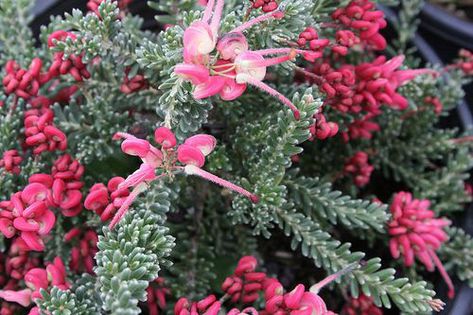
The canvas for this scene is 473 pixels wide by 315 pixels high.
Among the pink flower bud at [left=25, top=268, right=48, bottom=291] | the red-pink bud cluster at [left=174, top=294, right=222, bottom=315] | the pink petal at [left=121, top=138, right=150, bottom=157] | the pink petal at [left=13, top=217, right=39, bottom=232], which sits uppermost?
the pink petal at [left=121, top=138, right=150, bottom=157]

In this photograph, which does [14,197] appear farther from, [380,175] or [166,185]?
[380,175]

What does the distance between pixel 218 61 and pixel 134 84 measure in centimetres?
27

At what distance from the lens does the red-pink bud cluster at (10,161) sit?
34.5 inches

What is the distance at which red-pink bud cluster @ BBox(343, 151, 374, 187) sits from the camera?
1.13 m

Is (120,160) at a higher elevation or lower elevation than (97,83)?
lower

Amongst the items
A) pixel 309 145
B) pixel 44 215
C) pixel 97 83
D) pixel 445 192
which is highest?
pixel 97 83

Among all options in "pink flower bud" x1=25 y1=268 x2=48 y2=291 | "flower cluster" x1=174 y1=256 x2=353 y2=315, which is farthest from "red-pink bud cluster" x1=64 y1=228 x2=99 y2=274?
"flower cluster" x1=174 y1=256 x2=353 y2=315

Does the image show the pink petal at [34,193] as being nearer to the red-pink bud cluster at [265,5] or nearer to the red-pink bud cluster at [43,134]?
the red-pink bud cluster at [43,134]

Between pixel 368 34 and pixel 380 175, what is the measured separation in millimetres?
465

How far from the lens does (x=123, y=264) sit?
0.73 metres

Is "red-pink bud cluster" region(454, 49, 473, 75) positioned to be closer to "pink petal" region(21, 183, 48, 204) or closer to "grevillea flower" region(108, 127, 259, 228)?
"grevillea flower" region(108, 127, 259, 228)

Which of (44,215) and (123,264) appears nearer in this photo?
(123,264)

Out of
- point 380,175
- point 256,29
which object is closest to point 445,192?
point 380,175

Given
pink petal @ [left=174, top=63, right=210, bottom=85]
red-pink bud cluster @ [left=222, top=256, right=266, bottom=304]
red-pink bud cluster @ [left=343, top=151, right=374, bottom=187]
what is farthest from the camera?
red-pink bud cluster @ [left=343, top=151, right=374, bottom=187]
